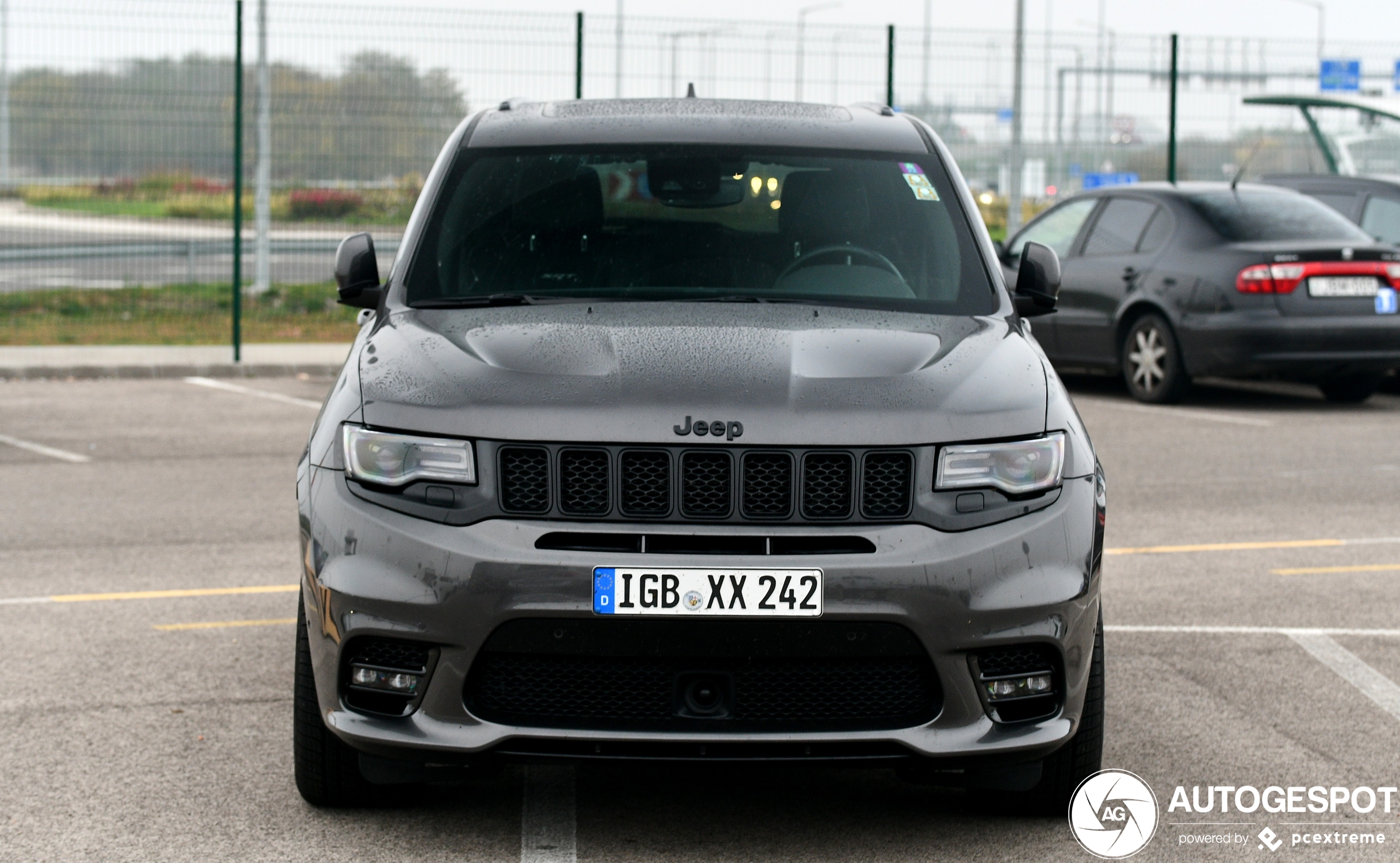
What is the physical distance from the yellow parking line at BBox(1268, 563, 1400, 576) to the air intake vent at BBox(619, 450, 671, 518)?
4.30 meters

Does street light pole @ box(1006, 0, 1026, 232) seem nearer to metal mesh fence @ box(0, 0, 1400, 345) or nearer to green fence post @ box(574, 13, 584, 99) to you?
metal mesh fence @ box(0, 0, 1400, 345)

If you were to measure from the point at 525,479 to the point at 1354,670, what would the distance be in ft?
10.6

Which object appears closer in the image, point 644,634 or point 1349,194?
point 644,634

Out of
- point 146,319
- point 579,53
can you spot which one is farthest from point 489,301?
point 146,319

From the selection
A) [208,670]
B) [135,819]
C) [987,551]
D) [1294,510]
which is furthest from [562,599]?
[1294,510]

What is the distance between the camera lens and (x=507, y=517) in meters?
3.86

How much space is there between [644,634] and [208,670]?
2385 millimetres

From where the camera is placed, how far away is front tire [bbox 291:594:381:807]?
13.8 ft

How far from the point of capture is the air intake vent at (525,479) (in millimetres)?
3867

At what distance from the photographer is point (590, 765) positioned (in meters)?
3.88

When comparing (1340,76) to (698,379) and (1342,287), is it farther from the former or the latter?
(698,379)

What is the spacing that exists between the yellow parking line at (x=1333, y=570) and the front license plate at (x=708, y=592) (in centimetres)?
421

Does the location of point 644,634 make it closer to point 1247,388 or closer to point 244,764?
point 244,764

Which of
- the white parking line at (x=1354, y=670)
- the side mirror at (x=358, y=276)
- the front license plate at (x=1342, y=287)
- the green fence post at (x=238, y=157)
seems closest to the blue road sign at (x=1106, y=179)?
the front license plate at (x=1342, y=287)
